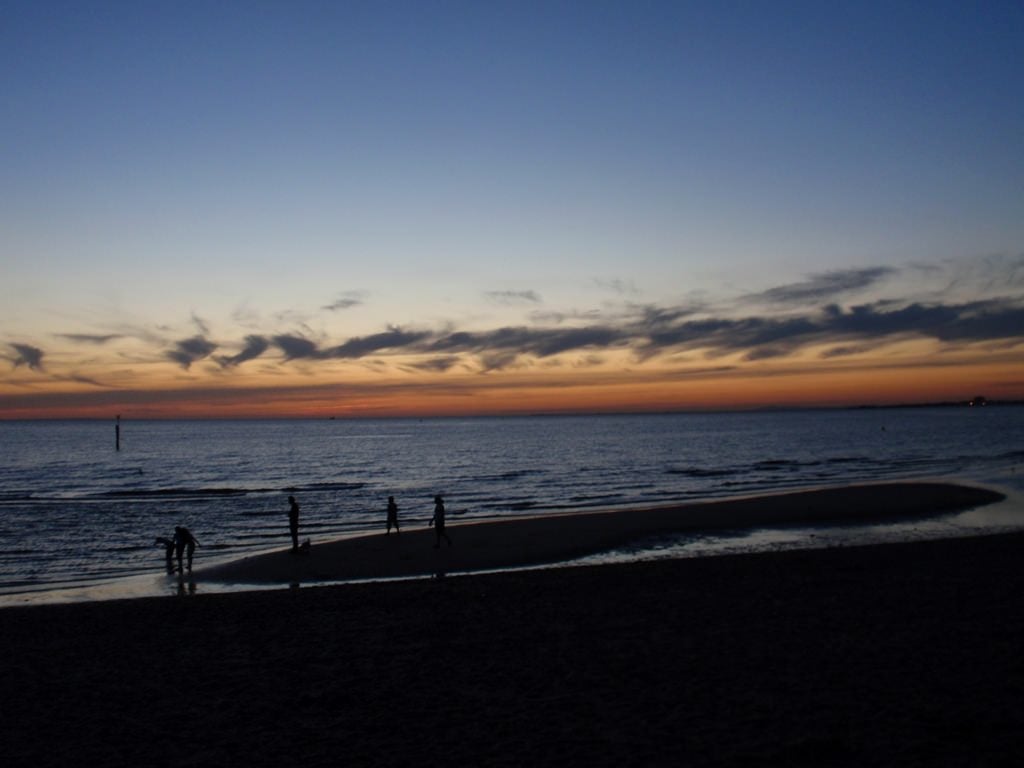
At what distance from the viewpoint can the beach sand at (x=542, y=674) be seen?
363 inches

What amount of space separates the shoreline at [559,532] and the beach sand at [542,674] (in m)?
4.80

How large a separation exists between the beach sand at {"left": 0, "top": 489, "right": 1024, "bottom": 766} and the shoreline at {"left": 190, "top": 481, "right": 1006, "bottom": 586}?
4798mm

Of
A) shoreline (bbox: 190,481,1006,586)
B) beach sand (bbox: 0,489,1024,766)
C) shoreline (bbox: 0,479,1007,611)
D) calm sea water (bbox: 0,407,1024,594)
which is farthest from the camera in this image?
calm sea water (bbox: 0,407,1024,594)

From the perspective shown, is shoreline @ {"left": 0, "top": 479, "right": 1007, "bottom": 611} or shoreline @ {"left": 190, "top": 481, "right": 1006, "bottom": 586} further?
shoreline @ {"left": 190, "top": 481, "right": 1006, "bottom": 586}

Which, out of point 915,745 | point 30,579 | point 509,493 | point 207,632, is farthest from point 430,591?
point 509,493

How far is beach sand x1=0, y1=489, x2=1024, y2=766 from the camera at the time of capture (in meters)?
9.22

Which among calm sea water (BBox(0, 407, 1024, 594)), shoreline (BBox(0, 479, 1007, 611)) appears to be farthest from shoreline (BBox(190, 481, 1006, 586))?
calm sea water (BBox(0, 407, 1024, 594))

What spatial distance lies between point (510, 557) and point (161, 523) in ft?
71.9

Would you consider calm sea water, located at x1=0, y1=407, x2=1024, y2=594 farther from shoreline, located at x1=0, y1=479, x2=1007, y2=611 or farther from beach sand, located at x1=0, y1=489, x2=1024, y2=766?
beach sand, located at x1=0, y1=489, x2=1024, y2=766

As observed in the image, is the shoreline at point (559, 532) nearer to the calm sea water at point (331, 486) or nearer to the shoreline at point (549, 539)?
the shoreline at point (549, 539)

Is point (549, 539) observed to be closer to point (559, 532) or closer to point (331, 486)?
point (559, 532)

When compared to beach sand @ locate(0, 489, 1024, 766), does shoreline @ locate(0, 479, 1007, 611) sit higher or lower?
lower

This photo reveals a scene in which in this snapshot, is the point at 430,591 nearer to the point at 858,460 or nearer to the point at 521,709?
the point at 521,709

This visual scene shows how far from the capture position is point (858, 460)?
247ft
